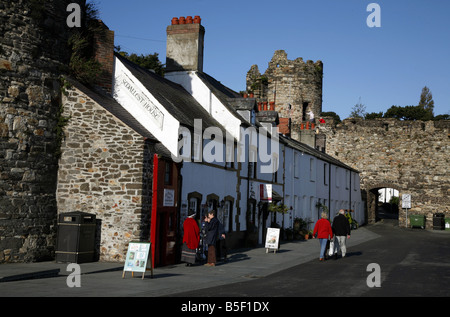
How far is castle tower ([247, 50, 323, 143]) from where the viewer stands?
56.1 meters

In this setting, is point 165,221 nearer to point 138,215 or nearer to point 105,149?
point 138,215

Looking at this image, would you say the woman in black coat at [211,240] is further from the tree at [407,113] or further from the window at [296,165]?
the tree at [407,113]

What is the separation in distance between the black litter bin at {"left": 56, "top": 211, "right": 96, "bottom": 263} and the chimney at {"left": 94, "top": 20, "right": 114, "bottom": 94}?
5280 mm

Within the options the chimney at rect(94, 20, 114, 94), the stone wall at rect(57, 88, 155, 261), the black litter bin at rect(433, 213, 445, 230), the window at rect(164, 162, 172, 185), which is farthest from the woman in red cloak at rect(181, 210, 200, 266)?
the black litter bin at rect(433, 213, 445, 230)

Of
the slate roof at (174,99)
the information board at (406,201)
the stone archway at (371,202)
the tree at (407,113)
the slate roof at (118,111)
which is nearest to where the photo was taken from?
the slate roof at (118,111)

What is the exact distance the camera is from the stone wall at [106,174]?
56.1 ft

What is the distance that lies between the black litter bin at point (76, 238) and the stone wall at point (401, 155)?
1423 inches

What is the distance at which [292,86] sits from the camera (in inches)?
2222

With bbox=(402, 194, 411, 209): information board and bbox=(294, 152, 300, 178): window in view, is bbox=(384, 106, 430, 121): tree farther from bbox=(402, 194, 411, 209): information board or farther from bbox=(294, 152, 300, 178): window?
bbox=(294, 152, 300, 178): window

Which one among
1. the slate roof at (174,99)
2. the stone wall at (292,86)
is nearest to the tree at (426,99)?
the stone wall at (292,86)

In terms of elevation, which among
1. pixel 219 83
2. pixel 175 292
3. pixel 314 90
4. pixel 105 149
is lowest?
pixel 175 292

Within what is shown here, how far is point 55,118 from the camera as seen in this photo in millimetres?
18062
